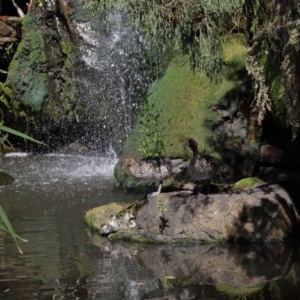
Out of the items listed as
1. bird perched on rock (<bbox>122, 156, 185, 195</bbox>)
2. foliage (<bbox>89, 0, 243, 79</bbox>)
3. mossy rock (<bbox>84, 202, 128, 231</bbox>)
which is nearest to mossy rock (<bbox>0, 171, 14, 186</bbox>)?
Result: bird perched on rock (<bbox>122, 156, 185, 195</bbox>)

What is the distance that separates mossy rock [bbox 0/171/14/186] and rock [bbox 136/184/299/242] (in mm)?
4201

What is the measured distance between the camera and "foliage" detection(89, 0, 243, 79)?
6.45 m

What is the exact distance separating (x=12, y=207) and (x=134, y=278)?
142 inches

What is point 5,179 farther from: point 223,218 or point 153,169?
point 223,218

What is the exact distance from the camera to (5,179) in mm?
10938

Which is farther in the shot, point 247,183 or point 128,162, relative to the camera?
point 128,162

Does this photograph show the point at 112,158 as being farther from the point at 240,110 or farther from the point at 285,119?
the point at 285,119

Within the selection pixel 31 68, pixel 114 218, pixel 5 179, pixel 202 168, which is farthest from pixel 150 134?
pixel 31 68

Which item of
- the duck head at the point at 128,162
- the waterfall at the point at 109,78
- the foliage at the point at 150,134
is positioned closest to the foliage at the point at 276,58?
the duck head at the point at 128,162

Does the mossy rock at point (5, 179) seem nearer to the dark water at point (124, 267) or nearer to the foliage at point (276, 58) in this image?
the dark water at point (124, 267)

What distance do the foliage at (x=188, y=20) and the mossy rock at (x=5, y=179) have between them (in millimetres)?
4660

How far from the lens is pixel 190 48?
700 cm

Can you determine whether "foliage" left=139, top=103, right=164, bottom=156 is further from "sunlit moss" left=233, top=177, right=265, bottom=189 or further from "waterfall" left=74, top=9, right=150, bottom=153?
"waterfall" left=74, top=9, right=150, bottom=153

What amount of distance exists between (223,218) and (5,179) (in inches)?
195
